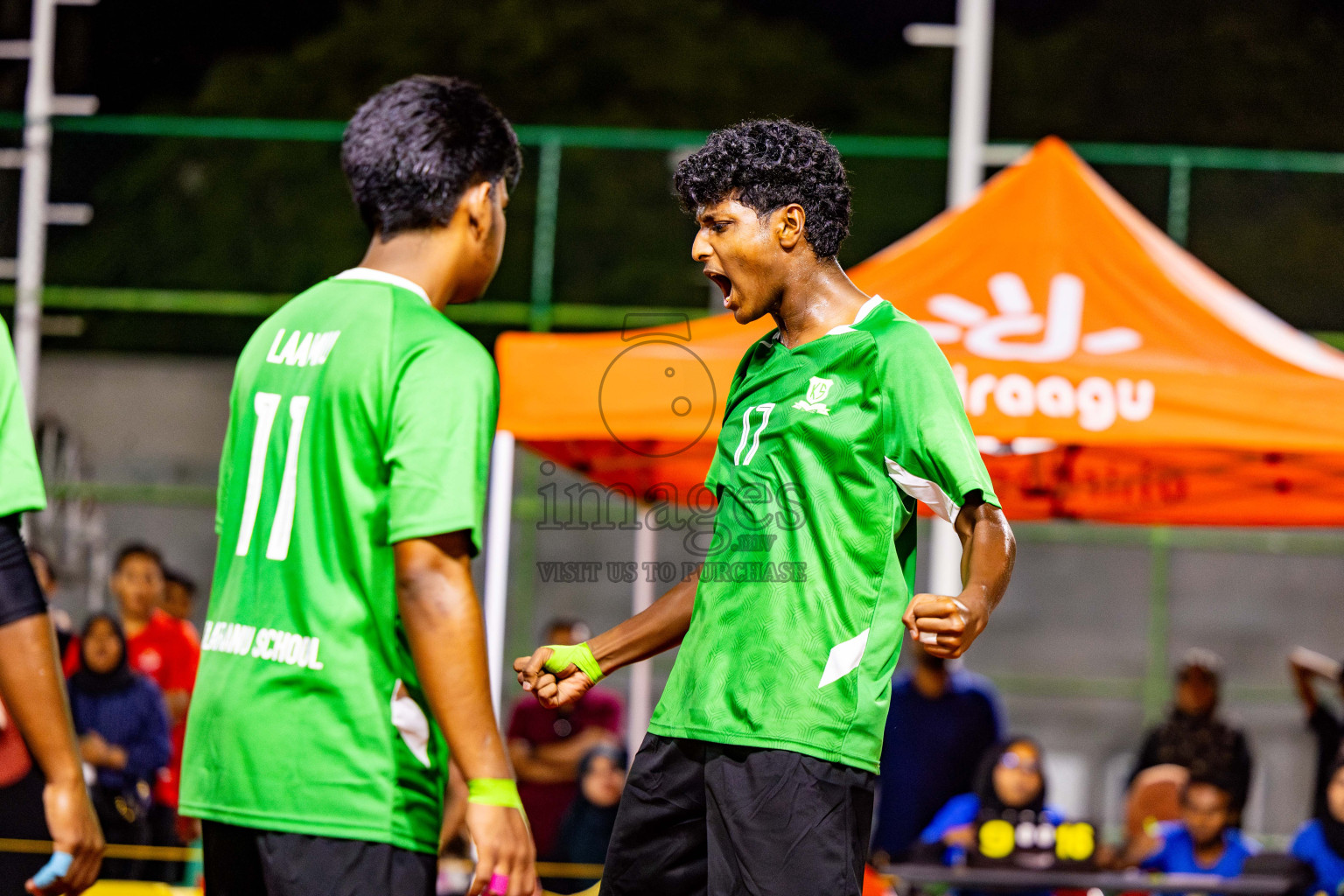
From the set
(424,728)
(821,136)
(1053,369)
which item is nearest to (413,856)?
(424,728)

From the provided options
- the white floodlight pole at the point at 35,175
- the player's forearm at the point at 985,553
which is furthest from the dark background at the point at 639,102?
the player's forearm at the point at 985,553

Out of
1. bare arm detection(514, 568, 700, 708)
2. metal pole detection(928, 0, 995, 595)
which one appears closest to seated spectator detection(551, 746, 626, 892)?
metal pole detection(928, 0, 995, 595)

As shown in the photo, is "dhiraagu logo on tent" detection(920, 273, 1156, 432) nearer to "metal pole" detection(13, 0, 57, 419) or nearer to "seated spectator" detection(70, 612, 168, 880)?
"seated spectator" detection(70, 612, 168, 880)

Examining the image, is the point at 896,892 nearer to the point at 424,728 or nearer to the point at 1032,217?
the point at 1032,217

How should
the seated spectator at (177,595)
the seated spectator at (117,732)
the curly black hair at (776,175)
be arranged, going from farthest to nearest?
the seated spectator at (177,595) → the seated spectator at (117,732) → the curly black hair at (776,175)

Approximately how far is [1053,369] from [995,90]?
1380 centimetres

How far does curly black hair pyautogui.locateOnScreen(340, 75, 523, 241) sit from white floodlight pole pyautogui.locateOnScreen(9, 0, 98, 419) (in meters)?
8.32

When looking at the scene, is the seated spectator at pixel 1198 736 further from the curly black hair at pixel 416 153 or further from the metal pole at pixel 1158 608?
the curly black hair at pixel 416 153

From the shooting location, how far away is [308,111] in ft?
58.2

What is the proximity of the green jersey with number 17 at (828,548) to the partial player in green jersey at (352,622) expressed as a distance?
575 mm

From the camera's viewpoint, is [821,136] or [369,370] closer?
[369,370]

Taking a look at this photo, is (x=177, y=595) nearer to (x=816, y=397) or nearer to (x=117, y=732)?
(x=117, y=732)

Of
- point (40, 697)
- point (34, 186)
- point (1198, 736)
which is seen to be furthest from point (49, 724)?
point (34, 186)

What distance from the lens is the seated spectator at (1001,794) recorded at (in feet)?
20.9
